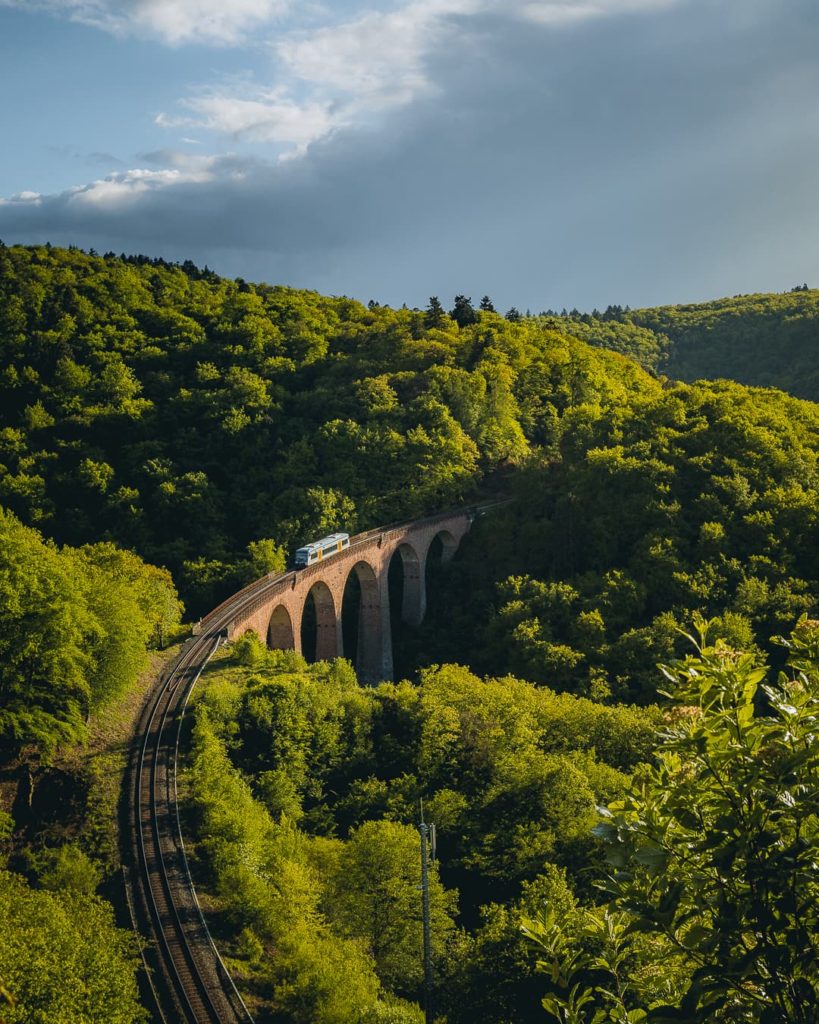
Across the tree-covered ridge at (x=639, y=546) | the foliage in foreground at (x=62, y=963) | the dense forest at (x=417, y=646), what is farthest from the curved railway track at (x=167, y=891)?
the tree-covered ridge at (x=639, y=546)

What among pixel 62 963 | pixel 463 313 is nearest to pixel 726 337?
pixel 463 313

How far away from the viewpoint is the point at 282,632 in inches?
1807

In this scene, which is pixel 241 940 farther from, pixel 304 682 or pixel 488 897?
pixel 304 682

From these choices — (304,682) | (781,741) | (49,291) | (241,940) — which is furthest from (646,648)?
(49,291)

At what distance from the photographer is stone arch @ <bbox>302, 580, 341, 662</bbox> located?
50500 mm

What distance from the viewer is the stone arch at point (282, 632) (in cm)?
4569

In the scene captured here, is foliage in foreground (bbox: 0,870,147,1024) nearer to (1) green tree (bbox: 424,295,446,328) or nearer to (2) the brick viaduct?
(2) the brick viaduct

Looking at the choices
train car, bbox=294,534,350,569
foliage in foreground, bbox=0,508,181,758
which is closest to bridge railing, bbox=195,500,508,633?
train car, bbox=294,534,350,569

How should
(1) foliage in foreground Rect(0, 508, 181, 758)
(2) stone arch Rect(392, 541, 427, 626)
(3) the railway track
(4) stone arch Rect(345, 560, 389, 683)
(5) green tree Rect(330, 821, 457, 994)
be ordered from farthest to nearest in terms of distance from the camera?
(2) stone arch Rect(392, 541, 427, 626) → (4) stone arch Rect(345, 560, 389, 683) → (1) foliage in foreground Rect(0, 508, 181, 758) → (5) green tree Rect(330, 821, 457, 994) → (3) the railway track

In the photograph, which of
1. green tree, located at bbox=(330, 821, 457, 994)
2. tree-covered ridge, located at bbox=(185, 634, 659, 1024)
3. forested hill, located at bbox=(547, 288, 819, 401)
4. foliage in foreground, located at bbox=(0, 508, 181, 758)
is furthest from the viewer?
forested hill, located at bbox=(547, 288, 819, 401)

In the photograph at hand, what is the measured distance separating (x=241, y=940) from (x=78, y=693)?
12.1 meters

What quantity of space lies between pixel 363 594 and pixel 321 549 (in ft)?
23.7

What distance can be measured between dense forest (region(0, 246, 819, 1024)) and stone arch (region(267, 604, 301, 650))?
554cm

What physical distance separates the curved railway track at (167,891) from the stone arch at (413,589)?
1028 inches
